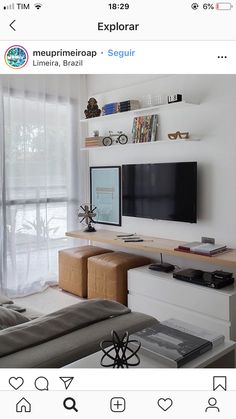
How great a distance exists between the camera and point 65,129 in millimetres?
4211

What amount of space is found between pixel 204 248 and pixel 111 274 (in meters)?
0.88

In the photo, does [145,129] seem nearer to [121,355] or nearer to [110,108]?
[110,108]

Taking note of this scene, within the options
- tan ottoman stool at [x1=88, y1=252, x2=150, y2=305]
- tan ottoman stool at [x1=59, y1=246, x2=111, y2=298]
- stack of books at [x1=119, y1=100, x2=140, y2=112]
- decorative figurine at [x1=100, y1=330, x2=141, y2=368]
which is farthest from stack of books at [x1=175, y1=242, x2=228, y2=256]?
decorative figurine at [x1=100, y1=330, x2=141, y2=368]

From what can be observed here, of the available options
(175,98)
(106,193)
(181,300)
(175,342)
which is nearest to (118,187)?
(106,193)

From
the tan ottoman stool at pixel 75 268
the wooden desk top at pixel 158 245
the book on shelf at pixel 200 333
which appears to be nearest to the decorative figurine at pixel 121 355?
the book on shelf at pixel 200 333

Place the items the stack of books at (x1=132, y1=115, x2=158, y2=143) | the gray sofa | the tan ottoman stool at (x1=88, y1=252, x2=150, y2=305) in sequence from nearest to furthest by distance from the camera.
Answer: the gray sofa, the tan ottoman stool at (x1=88, y1=252, x2=150, y2=305), the stack of books at (x1=132, y1=115, x2=158, y2=143)

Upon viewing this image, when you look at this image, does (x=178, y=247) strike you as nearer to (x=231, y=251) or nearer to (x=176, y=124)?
(x=231, y=251)

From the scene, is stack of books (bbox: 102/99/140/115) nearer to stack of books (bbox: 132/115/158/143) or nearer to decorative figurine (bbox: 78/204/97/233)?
stack of books (bbox: 132/115/158/143)

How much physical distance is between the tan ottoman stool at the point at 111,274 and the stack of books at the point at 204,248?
1.76ft

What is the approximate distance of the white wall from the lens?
3.04 m
